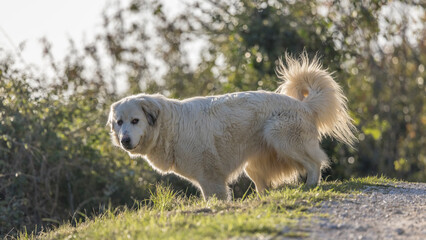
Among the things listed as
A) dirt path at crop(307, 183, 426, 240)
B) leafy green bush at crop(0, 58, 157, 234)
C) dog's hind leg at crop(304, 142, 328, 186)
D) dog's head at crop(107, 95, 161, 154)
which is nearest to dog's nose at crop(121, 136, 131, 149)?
dog's head at crop(107, 95, 161, 154)

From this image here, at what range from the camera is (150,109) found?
8891 millimetres

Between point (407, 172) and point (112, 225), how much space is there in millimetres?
16430

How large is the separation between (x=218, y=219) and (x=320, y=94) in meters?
3.66

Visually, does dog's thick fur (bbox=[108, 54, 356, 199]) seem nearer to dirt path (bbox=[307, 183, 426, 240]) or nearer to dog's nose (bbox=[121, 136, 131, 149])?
dog's nose (bbox=[121, 136, 131, 149])

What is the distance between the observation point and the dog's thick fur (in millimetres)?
8828

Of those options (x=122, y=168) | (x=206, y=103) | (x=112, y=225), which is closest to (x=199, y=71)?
(x=122, y=168)

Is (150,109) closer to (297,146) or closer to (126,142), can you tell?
(126,142)

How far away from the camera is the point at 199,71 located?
1841 cm

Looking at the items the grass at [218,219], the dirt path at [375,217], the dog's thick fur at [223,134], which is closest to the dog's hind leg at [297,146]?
the dog's thick fur at [223,134]

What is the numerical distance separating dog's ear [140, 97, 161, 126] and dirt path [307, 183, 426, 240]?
2.66 m

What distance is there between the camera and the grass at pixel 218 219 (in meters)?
5.85

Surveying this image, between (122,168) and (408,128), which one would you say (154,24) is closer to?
(122,168)

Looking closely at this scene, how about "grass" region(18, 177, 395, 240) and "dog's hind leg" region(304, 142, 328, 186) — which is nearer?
"grass" region(18, 177, 395, 240)

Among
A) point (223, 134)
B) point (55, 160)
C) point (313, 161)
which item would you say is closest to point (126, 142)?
point (223, 134)
